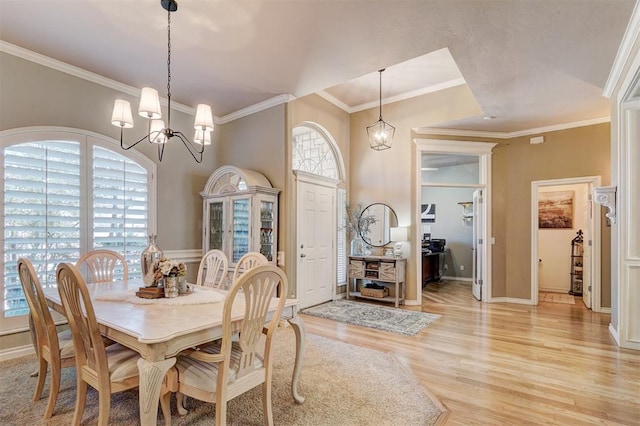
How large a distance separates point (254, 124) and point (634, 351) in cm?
517

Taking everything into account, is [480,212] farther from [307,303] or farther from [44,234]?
[44,234]

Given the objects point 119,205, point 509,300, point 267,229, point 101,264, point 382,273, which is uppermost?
point 119,205

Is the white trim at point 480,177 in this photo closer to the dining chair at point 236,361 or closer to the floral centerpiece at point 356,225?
the floral centerpiece at point 356,225

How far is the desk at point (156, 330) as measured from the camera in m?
1.57

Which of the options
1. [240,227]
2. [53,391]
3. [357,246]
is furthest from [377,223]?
[53,391]

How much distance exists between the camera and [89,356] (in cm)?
185

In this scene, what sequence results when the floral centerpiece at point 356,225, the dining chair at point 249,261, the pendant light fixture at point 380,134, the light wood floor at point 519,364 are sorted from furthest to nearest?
the floral centerpiece at point 356,225 < the pendant light fixture at point 380,134 < the dining chair at point 249,261 < the light wood floor at point 519,364

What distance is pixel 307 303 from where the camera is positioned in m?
4.88

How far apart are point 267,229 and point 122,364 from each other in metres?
2.52

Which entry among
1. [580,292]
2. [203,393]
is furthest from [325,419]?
[580,292]

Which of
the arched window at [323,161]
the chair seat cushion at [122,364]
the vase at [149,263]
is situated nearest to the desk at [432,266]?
the arched window at [323,161]

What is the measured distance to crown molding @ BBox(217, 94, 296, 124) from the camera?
4.31 meters

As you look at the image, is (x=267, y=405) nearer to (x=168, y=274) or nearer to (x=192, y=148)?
(x=168, y=274)

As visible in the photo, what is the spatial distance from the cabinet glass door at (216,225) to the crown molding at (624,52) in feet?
14.8
